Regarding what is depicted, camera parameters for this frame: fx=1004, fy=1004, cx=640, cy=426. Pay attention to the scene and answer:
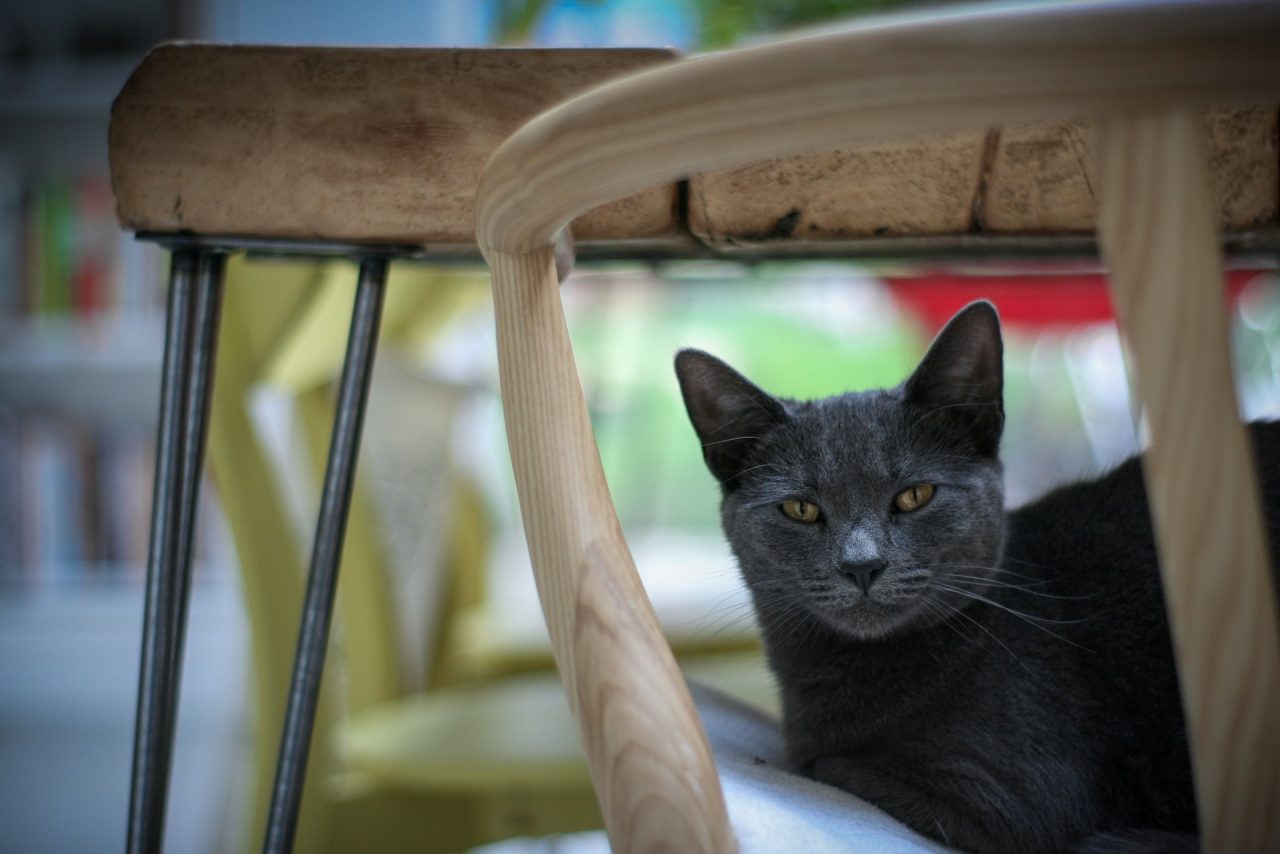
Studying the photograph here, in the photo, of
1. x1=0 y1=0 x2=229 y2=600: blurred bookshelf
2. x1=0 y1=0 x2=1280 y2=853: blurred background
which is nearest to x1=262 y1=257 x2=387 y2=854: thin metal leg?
x1=0 y1=0 x2=1280 y2=853: blurred background

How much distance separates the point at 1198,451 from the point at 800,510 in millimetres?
390

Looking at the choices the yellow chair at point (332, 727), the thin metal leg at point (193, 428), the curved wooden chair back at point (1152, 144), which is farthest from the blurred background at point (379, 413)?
the curved wooden chair back at point (1152, 144)

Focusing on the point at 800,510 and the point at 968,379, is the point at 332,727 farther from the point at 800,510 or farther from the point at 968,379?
the point at 968,379

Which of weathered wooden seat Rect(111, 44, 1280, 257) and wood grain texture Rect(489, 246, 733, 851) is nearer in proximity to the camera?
wood grain texture Rect(489, 246, 733, 851)

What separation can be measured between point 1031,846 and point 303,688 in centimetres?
44

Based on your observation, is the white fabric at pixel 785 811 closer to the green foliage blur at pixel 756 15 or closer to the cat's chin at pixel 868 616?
the cat's chin at pixel 868 616

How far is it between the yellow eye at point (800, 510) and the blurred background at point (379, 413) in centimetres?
82

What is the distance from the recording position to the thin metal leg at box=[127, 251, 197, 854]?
620 mm

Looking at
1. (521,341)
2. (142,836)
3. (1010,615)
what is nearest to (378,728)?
(142,836)

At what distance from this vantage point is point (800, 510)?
26.6 inches

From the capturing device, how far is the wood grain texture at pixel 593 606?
14.7 inches

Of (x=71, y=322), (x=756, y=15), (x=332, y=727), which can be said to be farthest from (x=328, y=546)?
(x=71, y=322)

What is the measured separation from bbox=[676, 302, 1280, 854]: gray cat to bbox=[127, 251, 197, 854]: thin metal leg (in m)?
0.33

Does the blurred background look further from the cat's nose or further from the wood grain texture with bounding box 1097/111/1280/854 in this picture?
the wood grain texture with bounding box 1097/111/1280/854
